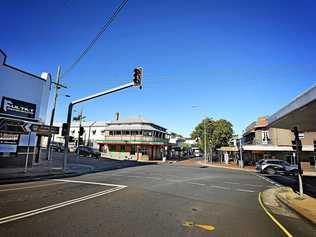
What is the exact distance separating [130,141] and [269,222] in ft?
141

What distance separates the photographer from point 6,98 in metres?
18.1

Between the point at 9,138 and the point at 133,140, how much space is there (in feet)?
104

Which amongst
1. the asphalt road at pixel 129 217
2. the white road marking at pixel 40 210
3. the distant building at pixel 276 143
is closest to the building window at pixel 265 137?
the distant building at pixel 276 143

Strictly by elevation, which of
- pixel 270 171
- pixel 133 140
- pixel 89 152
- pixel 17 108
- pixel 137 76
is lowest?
pixel 270 171

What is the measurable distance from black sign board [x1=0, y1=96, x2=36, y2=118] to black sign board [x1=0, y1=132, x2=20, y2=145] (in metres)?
1.72

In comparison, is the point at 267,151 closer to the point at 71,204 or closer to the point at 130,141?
the point at 130,141

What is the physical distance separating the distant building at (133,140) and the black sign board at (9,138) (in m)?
30.4

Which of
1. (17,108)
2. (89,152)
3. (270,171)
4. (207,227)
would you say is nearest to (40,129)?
(17,108)

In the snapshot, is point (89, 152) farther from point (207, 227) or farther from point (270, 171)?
point (207, 227)

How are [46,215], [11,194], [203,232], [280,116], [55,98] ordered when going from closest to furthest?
[203,232] < [46,215] < [11,194] < [280,116] < [55,98]

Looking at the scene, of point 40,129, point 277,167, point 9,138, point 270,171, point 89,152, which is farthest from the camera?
point 89,152

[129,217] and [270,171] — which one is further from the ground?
[270,171]

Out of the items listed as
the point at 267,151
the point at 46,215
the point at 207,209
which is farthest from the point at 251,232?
the point at 267,151

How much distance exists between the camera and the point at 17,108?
19.1m
